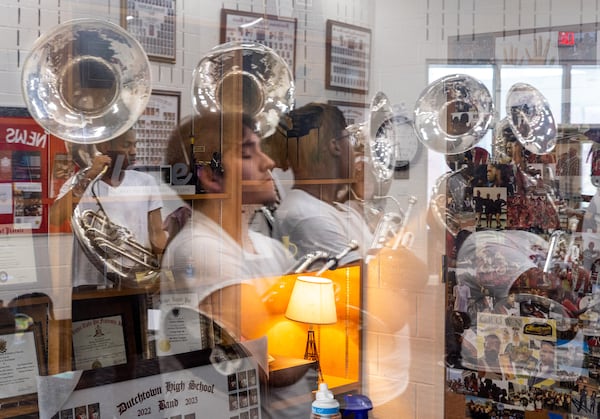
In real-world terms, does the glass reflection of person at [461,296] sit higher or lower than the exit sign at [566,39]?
lower

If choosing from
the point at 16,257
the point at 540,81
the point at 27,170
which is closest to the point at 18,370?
→ the point at 16,257

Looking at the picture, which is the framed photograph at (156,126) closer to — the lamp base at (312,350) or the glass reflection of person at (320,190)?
the glass reflection of person at (320,190)

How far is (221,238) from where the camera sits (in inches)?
59.9

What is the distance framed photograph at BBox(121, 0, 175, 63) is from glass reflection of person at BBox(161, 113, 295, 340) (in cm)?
16

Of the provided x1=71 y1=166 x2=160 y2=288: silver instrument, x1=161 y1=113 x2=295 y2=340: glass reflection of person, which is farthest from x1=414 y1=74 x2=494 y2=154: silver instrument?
x1=71 y1=166 x2=160 y2=288: silver instrument

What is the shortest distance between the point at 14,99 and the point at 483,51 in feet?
3.62

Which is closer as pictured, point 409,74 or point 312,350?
point 312,350

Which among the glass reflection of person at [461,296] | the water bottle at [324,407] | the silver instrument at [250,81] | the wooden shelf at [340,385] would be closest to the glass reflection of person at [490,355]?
the glass reflection of person at [461,296]

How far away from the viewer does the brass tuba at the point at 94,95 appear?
3.96 feet

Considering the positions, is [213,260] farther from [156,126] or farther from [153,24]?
[153,24]

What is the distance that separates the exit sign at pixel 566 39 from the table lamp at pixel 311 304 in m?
0.81

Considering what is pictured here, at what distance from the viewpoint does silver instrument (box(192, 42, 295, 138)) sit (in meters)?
1.49

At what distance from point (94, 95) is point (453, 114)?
91cm

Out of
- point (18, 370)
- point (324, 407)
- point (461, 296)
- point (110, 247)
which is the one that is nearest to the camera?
point (18, 370)
